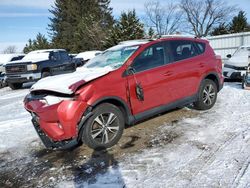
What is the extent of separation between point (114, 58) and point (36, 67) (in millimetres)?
8791

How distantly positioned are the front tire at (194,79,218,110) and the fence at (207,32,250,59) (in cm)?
1594

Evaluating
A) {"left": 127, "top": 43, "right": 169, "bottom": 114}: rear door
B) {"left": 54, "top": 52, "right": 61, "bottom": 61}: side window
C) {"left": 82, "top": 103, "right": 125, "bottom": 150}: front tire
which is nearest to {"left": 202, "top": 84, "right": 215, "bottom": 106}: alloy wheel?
{"left": 127, "top": 43, "right": 169, "bottom": 114}: rear door

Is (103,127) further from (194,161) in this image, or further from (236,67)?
(236,67)

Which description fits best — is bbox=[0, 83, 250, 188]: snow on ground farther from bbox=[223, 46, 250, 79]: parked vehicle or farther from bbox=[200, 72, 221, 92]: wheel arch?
bbox=[223, 46, 250, 79]: parked vehicle

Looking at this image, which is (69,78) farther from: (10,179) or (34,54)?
(34,54)

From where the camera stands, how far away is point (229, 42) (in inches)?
895

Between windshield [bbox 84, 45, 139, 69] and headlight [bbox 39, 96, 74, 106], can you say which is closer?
headlight [bbox 39, 96, 74, 106]

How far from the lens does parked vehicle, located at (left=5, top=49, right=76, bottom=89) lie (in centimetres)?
1360

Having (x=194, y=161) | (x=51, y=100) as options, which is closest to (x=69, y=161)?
(x=51, y=100)

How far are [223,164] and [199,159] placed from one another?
0.35m

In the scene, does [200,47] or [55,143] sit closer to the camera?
[55,143]

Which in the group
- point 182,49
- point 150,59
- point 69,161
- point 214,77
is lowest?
point 69,161

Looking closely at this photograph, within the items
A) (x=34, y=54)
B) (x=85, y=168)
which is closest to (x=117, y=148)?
(x=85, y=168)

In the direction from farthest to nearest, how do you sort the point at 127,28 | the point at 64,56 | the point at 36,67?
the point at 127,28
the point at 64,56
the point at 36,67
